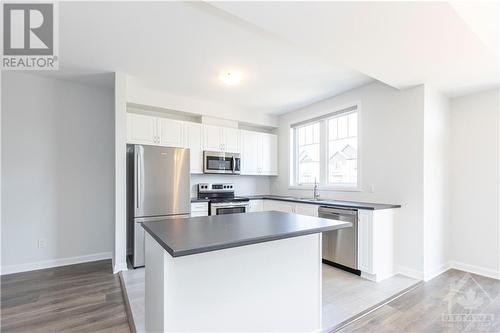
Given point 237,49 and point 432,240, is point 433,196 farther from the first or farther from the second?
point 237,49

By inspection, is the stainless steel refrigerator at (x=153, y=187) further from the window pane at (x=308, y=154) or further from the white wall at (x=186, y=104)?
the window pane at (x=308, y=154)

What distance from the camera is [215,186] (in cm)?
472

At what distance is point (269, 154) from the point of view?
5.36 m

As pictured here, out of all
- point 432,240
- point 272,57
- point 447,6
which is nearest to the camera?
point 447,6

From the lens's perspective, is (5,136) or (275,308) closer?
(275,308)

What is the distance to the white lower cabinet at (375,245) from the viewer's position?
3.02 metres

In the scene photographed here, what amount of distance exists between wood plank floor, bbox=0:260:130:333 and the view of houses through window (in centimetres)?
345

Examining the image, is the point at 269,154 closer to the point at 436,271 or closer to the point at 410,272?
the point at 410,272

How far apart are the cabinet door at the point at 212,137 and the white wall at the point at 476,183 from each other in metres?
3.62

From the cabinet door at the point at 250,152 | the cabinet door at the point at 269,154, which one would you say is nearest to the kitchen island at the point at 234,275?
the cabinet door at the point at 250,152

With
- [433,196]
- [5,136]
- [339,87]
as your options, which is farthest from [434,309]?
[5,136]

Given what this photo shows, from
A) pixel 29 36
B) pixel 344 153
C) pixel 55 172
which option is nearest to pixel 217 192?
pixel 344 153

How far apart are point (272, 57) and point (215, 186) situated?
2629mm

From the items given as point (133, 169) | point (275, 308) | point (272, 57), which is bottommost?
point (275, 308)
